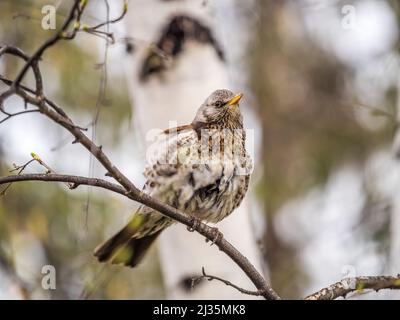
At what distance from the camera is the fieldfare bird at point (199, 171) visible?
3242mm

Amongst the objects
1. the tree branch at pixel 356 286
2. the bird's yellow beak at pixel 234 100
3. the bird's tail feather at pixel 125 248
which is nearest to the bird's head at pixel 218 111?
the bird's yellow beak at pixel 234 100

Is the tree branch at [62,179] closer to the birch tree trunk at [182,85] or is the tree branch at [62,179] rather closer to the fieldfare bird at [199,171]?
the fieldfare bird at [199,171]

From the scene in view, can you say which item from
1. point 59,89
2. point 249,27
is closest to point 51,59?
point 59,89

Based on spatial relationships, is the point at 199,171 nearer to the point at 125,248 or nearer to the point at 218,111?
the point at 218,111

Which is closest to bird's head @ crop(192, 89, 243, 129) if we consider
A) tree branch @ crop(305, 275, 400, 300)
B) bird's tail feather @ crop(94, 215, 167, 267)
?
bird's tail feather @ crop(94, 215, 167, 267)

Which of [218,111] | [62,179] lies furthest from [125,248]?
[62,179]

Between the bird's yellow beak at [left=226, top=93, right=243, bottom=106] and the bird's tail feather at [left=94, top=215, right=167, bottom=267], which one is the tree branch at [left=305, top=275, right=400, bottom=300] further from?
the bird's tail feather at [left=94, top=215, right=167, bottom=267]

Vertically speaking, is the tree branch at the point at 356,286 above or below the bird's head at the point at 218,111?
below

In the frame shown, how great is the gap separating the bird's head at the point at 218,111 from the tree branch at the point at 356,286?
1.16 m

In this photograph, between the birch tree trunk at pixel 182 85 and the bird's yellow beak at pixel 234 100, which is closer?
the bird's yellow beak at pixel 234 100

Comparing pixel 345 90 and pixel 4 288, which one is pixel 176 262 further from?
pixel 345 90

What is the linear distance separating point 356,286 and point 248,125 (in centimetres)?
176

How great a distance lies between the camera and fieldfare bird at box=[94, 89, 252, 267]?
324 centimetres

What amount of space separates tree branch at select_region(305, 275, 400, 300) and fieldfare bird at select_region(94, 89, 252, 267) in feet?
2.57
